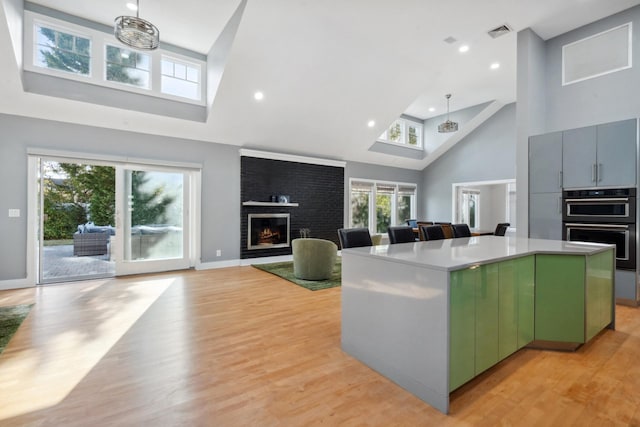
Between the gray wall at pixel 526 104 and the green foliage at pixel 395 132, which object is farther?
the green foliage at pixel 395 132

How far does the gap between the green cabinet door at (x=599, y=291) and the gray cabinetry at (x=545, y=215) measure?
1.44 metres

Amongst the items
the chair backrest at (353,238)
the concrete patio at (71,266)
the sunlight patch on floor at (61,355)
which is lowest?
the sunlight patch on floor at (61,355)

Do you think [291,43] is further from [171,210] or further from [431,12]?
[171,210]

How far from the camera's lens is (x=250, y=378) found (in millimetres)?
2031

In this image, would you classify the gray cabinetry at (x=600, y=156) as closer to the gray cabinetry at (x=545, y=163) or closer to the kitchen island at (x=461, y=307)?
the gray cabinetry at (x=545, y=163)

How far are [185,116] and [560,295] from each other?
5.61m

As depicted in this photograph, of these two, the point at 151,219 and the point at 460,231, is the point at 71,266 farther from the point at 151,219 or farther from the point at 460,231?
the point at 460,231

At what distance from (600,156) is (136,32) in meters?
5.63

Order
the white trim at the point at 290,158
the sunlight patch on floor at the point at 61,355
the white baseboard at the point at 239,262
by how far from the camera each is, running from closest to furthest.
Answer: the sunlight patch on floor at the point at 61,355 → the white baseboard at the point at 239,262 → the white trim at the point at 290,158

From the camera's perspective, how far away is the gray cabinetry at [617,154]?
358cm

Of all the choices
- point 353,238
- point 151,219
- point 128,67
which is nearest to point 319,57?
point 128,67

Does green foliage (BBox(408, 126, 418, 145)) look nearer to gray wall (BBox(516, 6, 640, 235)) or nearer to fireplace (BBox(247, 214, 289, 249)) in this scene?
gray wall (BBox(516, 6, 640, 235))

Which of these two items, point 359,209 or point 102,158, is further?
point 359,209

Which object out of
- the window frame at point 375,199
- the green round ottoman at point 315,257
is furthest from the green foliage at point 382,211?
the green round ottoman at point 315,257
